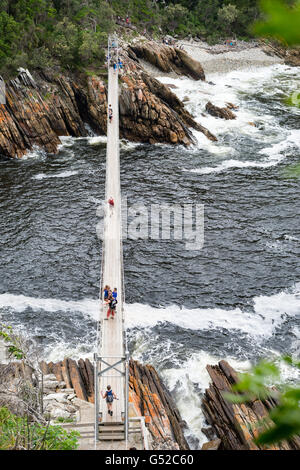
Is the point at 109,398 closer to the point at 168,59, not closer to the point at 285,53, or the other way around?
the point at 168,59

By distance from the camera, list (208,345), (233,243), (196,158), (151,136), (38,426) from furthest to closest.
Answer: (151,136) → (196,158) → (233,243) → (208,345) → (38,426)

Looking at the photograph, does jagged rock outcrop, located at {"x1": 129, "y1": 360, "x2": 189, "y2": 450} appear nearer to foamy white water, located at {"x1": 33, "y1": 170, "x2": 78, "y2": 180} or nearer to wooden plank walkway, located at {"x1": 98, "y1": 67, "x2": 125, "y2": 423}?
wooden plank walkway, located at {"x1": 98, "y1": 67, "x2": 125, "y2": 423}

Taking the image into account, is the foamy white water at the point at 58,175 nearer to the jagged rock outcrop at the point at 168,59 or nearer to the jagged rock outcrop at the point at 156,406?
the jagged rock outcrop at the point at 156,406

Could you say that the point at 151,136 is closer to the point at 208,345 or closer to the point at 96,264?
the point at 96,264

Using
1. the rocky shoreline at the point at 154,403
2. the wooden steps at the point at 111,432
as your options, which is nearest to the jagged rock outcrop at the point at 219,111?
the rocky shoreline at the point at 154,403

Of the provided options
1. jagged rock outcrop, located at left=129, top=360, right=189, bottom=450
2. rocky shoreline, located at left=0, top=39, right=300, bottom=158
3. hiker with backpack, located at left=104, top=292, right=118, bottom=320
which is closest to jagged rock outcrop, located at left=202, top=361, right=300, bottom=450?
jagged rock outcrop, located at left=129, top=360, right=189, bottom=450
